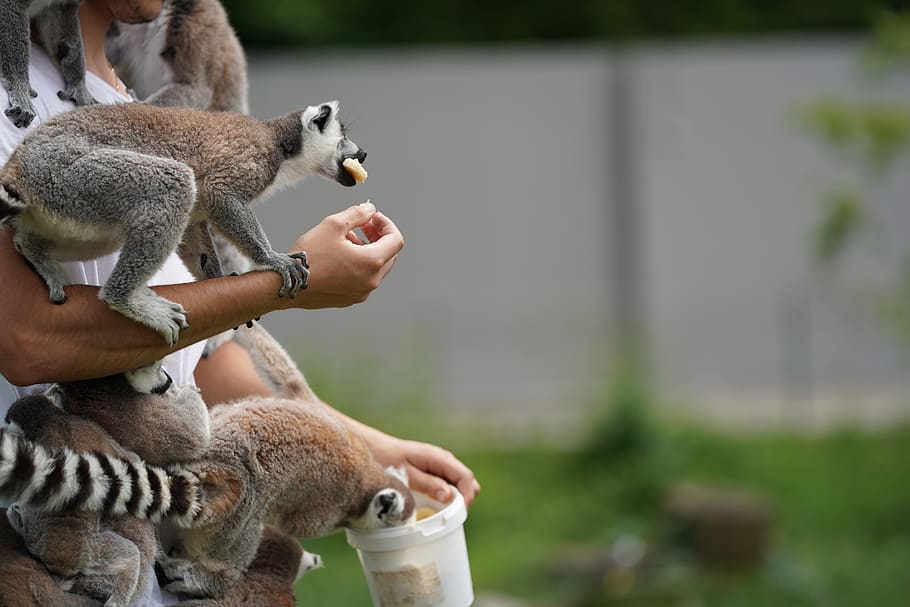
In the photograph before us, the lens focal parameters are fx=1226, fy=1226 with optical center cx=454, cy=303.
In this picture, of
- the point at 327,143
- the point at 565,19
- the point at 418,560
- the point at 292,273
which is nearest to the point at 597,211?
the point at 565,19

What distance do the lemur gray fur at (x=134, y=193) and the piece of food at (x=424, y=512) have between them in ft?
2.26

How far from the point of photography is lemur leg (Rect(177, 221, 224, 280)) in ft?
7.73

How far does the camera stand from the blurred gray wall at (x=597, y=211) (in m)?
9.80

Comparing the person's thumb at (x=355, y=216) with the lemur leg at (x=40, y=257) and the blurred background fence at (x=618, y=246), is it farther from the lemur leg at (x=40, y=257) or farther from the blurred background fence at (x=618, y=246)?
the blurred background fence at (x=618, y=246)

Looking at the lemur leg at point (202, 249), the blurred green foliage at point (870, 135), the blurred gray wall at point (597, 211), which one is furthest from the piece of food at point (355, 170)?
the blurred gray wall at point (597, 211)

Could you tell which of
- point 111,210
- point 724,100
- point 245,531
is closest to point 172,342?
point 111,210

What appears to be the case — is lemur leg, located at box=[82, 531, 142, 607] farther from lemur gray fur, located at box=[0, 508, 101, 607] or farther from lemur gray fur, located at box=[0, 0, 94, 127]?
lemur gray fur, located at box=[0, 0, 94, 127]

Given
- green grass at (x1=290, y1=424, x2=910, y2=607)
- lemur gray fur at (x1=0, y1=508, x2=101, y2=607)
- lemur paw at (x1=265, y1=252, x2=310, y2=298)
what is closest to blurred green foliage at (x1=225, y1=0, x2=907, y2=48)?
green grass at (x1=290, y1=424, x2=910, y2=607)

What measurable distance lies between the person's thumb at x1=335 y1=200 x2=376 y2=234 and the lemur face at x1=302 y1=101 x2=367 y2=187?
254 millimetres

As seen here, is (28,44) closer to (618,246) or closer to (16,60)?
(16,60)

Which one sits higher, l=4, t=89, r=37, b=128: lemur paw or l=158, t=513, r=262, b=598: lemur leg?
l=4, t=89, r=37, b=128: lemur paw

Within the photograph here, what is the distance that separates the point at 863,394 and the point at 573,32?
596cm

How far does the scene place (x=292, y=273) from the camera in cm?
205

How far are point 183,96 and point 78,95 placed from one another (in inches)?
37.3
